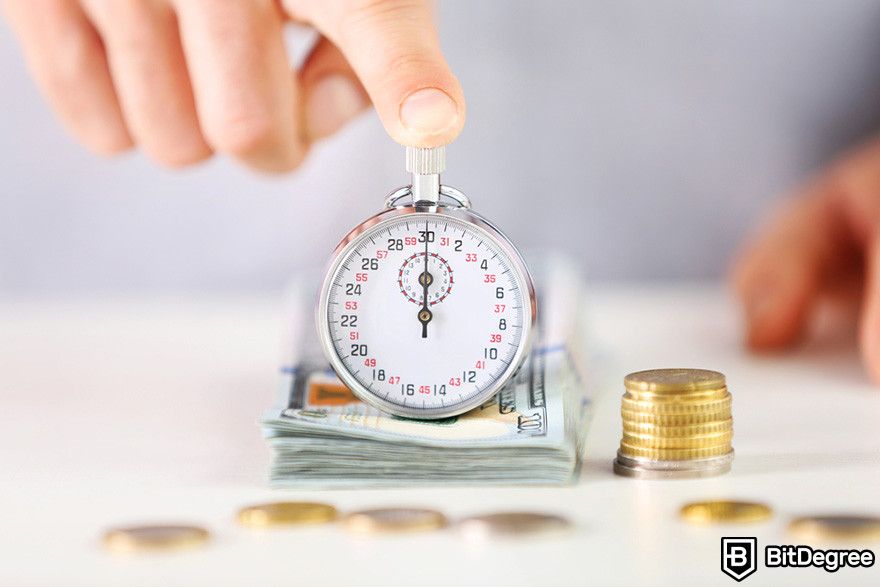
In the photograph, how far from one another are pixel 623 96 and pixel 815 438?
1548 millimetres

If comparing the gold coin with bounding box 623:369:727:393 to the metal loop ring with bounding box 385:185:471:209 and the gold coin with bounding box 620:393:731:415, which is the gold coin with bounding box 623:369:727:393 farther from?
the metal loop ring with bounding box 385:185:471:209

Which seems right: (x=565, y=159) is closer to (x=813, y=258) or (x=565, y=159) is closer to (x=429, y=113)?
(x=813, y=258)

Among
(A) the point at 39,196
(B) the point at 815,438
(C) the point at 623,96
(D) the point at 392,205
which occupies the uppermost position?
(C) the point at 623,96

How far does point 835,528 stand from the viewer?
1243 millimetres

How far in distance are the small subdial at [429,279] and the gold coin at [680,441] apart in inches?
11.6

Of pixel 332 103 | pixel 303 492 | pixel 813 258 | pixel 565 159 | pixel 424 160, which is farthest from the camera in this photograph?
pixel 565 159

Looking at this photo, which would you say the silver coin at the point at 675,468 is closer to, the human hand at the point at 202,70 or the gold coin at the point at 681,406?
the gold coin at the point at 681,406

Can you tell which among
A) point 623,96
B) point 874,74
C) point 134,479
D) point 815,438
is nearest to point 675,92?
point 623,96

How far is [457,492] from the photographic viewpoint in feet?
4.61

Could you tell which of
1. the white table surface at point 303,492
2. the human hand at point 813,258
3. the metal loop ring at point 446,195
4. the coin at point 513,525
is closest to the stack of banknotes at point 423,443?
the white table surface at point 303,492

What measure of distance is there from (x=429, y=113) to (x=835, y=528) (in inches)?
25.6

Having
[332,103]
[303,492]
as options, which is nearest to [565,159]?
[332,103]

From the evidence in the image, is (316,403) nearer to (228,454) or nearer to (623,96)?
(228,454)

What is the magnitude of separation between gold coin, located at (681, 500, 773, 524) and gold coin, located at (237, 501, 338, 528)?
0.38m
